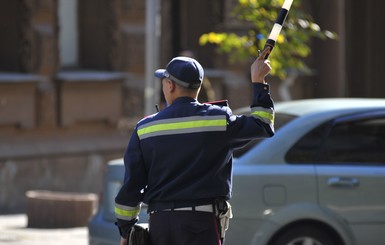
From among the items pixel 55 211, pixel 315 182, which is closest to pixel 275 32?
pixel 315 182

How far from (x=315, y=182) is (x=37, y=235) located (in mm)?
4690

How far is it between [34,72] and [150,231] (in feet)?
33.2

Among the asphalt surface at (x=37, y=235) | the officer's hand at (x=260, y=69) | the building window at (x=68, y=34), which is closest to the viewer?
the officer's hand at (x=260, y=69)

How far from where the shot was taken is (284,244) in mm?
7980

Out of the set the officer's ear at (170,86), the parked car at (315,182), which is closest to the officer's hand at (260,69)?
the officer's ear at (170,86)

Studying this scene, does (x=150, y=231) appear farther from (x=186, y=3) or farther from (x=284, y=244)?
(x=186, y=3)

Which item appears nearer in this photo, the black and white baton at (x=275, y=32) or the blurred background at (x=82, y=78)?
the black and white baton at (x=275, y=32)

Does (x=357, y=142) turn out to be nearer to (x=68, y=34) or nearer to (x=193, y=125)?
(x=193, y=125)

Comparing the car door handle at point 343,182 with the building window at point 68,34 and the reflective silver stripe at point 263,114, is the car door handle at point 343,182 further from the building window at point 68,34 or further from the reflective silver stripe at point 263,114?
the building window at point 68,34

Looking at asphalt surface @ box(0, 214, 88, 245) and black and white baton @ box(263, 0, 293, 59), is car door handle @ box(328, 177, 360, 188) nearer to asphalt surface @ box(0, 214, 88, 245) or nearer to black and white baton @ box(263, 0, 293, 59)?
black and white baton @ box(263, 0, 293, 59)

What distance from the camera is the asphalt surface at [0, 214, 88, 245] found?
11.4 m

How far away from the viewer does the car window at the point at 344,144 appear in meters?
8.23

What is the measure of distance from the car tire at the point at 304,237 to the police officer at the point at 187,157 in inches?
94.2

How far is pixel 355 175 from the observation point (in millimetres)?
8148
